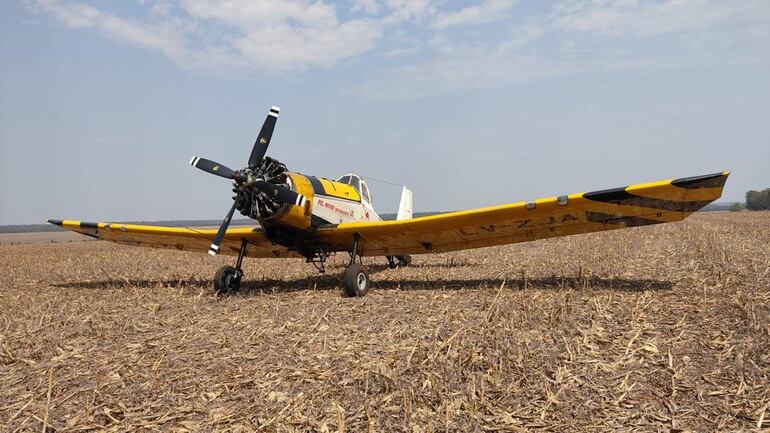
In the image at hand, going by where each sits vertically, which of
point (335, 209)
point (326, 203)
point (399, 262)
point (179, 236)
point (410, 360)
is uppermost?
point (326, 203)

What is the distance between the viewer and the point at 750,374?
4.80 meters

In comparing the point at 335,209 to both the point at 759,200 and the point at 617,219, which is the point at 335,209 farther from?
the point at 759,200

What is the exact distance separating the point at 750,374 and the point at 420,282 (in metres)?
7.65

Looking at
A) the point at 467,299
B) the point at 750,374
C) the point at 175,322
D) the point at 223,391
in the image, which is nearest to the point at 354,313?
the point at 467,299

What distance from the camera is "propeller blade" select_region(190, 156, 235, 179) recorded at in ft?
33.9

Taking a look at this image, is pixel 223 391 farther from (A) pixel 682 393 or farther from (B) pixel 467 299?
(B) pixel 467 299

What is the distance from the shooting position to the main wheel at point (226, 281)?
1125cm

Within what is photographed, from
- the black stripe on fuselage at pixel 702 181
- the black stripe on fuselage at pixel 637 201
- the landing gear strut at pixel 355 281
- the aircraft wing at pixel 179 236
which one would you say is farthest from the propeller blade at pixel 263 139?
the black stripe on fuselage at pixel 702 181

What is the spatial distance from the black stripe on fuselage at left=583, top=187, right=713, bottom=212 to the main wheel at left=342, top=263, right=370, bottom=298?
445 cm

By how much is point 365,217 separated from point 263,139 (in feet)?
12.2

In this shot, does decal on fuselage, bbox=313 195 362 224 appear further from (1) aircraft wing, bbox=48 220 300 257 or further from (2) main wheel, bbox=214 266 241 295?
(2) main wheel, bbox=214 266 241 295

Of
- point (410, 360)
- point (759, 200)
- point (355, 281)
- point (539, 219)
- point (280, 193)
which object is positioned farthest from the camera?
point (759, 200)

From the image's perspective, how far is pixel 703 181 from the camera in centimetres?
809

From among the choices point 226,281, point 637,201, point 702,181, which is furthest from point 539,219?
point 226,281
